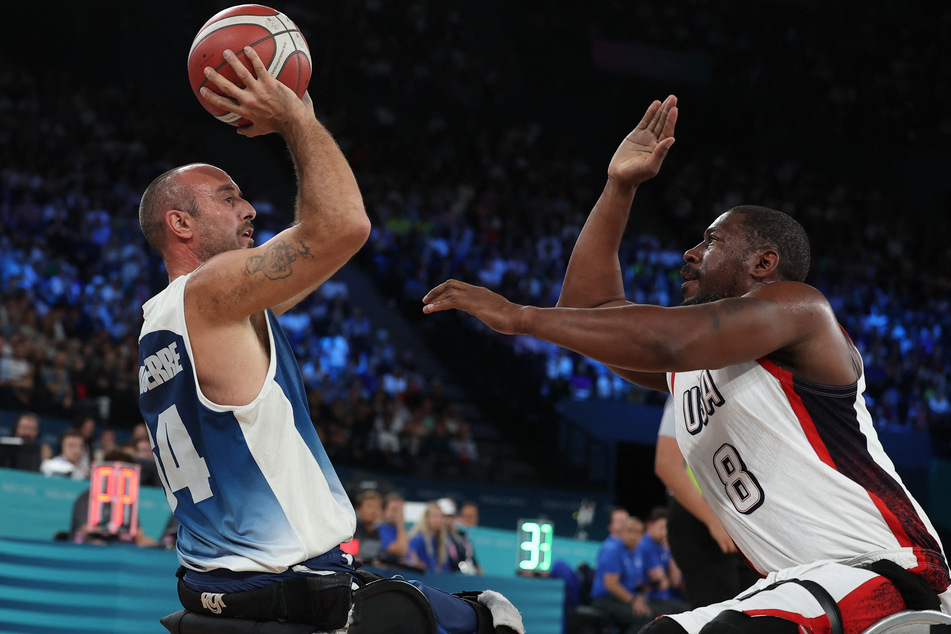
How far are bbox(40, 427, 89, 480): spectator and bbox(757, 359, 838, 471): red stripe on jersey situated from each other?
26.7 feet

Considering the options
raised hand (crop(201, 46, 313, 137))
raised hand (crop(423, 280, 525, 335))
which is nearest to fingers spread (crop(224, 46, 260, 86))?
raised hand (crop(201, 46, 313, 137))

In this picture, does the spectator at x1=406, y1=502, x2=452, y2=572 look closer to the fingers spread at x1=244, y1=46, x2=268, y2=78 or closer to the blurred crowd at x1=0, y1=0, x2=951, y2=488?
the blurred crowd at x1=0, y1=0, x2=951, y2=488

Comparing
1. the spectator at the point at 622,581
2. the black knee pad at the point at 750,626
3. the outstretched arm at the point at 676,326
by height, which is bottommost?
the spectator at the point at 622,581

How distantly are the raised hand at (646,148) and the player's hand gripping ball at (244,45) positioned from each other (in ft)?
4.50

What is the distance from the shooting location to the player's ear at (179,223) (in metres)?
3.43

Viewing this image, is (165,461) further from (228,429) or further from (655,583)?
(655,583)

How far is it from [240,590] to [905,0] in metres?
29.2

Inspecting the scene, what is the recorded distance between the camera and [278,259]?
9.94 feet

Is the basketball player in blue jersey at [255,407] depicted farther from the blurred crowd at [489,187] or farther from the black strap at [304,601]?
the blurred crowd at [489,187]

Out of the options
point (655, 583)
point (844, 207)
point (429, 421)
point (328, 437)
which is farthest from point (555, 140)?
point (655, 583)

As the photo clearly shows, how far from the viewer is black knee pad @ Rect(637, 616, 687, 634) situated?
3.07m

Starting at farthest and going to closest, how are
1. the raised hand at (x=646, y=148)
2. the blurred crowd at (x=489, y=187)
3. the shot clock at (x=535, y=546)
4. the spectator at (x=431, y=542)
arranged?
the blurred crowd at (x=489, y=187)
the spectator at (x=431, y=542)
the shot clock at (x=535, y=546)
the raised hand at (x=646, y=148)

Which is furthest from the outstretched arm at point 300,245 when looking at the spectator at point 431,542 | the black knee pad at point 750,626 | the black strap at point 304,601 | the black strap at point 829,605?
the spectator at point 431,542

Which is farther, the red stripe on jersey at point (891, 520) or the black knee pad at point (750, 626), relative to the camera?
the red stripe on jersey at point (891, 520)
